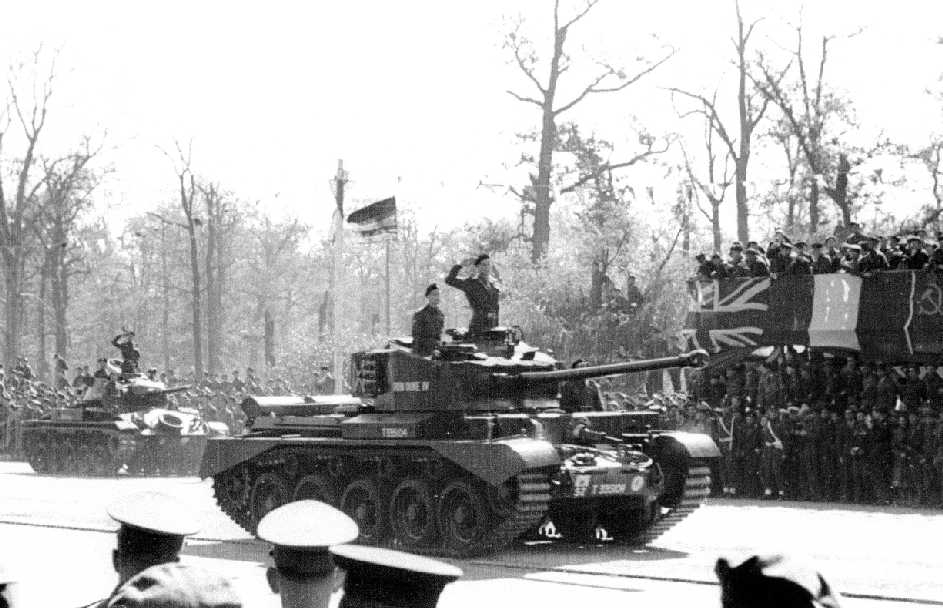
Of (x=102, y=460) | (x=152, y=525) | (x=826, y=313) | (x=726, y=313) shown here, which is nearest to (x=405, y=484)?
(x=826, y=313)

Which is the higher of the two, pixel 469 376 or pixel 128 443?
pixel 469 376

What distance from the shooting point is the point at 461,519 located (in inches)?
599

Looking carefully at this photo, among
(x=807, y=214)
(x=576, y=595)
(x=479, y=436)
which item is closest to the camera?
(x=576, y=595)

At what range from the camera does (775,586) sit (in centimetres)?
281

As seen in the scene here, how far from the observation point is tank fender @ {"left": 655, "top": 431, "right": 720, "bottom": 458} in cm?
1577

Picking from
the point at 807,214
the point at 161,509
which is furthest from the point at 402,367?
the point at 807,214

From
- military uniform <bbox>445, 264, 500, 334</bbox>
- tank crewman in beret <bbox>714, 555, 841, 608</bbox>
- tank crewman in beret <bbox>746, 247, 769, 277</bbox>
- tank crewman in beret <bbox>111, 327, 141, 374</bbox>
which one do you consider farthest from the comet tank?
tank crewman in beret <bbox>111, 327, 141, 374</bbox>

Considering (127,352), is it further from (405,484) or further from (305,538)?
(305,538)

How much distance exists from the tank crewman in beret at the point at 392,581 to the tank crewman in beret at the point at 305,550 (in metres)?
0.22

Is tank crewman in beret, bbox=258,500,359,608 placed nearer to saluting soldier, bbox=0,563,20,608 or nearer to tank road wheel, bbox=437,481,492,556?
saluting soldier, bbox=0,563,20,608

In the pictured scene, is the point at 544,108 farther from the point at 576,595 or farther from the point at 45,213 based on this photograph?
the point at 576,595

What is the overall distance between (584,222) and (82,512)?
23.2 meters

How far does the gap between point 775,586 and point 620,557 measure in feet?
40.2

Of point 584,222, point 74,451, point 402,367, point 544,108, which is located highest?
point 544,108
